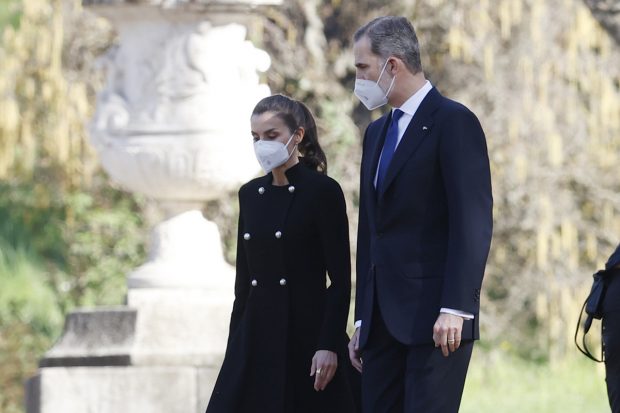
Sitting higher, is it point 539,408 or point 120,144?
point 120,144

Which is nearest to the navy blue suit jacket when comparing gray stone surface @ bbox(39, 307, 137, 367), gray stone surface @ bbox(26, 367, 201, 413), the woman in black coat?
the woman in black coat

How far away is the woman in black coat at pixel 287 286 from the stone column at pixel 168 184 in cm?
208

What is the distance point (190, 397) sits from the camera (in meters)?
7.41

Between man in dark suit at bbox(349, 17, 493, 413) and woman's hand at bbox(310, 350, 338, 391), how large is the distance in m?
0.35

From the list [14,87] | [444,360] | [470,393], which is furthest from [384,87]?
[14,87]

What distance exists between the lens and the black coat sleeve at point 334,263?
207 inches

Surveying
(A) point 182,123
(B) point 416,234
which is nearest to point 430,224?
(B) point 416,234

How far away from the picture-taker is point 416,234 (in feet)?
15.5

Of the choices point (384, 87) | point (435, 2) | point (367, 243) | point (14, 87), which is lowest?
point (367, 243)

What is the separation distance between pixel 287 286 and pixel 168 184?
2508 mm

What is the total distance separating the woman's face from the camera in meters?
5.38

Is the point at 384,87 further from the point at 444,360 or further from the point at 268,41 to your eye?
the point at 268,41

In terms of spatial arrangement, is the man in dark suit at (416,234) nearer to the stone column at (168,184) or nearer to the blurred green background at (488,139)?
the stone column at (168,184)

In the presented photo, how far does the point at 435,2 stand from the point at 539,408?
3.20 m
